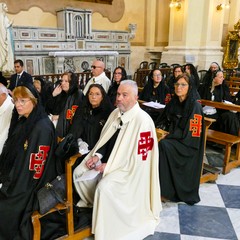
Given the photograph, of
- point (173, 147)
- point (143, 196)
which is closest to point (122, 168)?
point (143, 196)

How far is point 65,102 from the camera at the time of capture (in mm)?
3986

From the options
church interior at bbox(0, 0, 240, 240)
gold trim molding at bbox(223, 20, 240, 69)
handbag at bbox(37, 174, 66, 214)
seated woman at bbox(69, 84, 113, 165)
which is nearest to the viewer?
handbag at bbox(37, 174, 66, 214)

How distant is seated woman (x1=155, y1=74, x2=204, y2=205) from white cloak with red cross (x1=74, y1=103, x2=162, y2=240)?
53cm

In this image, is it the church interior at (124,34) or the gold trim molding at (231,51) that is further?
the gold trim molding at (231,51)

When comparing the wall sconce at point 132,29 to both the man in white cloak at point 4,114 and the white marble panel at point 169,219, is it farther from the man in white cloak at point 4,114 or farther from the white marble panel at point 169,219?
the white marble panel at point 169,219

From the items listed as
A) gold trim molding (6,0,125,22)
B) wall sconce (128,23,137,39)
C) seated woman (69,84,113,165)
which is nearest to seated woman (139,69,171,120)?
seated woman (69,84,113,165)

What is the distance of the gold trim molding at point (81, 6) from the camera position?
370 inches

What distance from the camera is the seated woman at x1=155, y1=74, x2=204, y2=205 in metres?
3.14

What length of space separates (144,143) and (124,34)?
933 cm

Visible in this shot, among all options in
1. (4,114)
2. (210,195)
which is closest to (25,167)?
(4,114)

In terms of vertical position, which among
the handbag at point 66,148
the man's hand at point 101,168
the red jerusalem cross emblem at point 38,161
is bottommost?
the man's hand at point 101,168

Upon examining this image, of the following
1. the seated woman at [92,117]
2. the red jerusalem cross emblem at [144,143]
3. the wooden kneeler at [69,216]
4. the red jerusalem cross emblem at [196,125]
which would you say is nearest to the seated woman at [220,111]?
the red jerusalem cross emblem at [196,125]

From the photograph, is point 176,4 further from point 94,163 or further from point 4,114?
point 94,163

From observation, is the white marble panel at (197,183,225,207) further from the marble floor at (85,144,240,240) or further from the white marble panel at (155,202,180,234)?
the white marble panel at (155,202,180,234)
